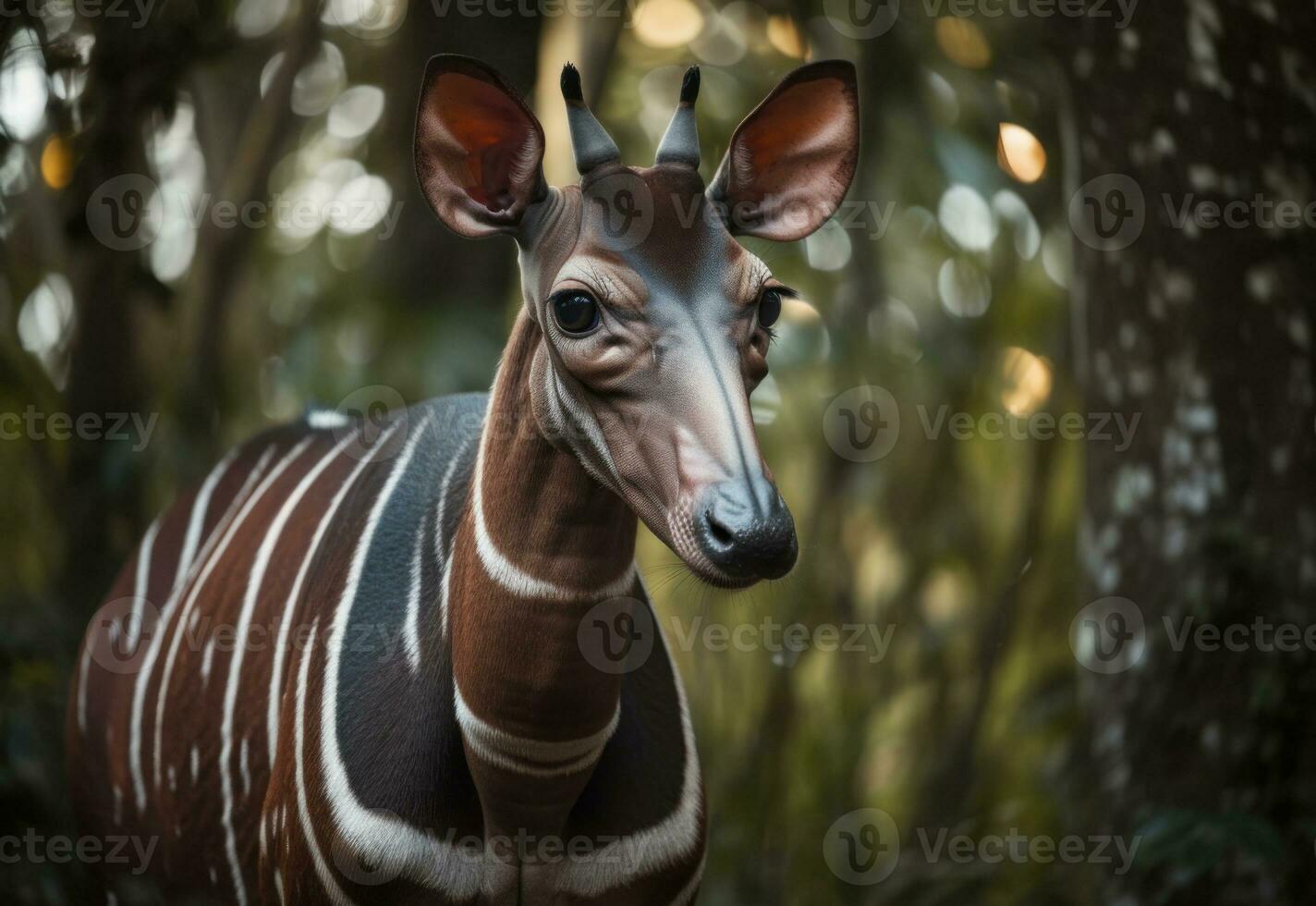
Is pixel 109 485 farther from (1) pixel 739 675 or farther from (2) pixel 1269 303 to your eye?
(2) pixel 1269 303

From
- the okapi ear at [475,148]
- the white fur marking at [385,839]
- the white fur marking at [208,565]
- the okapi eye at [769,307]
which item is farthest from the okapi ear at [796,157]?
the white fur marking at [208,565]

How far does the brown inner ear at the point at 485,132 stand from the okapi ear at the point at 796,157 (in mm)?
441

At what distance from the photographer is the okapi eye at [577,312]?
2.63 meters

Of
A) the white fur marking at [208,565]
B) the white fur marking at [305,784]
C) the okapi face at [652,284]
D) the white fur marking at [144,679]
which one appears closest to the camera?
the okapi face at [652,284]

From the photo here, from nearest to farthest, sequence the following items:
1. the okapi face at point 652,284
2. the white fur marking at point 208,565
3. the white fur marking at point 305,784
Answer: the okapi face at point 652,284 → the white fur marking at point 305,784 → the white fur marking at point 208,565

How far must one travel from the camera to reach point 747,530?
2330 millimetres

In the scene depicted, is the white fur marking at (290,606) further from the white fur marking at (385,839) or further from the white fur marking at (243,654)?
the white fur marking at (385,839)

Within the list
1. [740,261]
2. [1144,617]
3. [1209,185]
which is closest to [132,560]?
[740,261]

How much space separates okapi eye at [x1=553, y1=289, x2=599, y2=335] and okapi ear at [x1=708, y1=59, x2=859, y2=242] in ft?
1.69

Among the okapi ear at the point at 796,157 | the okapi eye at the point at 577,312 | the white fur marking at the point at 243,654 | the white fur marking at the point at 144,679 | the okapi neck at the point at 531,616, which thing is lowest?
the white fur marking at the point at 144,679

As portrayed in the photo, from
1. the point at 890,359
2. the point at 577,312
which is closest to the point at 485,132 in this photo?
the point at 577,312

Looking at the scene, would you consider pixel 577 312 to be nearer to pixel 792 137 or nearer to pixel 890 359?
pixel 792 137

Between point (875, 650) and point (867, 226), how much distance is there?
2.20 metres

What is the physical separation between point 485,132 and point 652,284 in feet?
1.85
